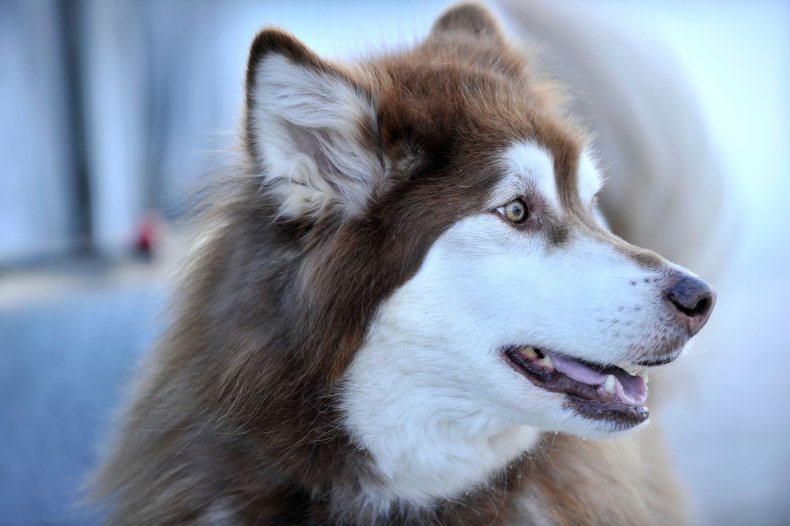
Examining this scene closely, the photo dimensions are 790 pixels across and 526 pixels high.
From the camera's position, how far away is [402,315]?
182 centimetres

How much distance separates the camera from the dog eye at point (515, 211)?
1873mm

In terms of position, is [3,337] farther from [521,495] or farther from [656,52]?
[656,52]

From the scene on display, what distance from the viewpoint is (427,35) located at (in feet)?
7.95

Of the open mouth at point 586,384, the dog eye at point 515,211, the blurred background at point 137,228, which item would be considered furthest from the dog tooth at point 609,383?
the blurred background at point 137,228

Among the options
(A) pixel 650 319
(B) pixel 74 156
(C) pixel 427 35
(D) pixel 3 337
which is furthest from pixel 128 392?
(B) pixel 74 156

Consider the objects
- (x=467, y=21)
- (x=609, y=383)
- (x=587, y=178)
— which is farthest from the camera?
(x=467, y=21)

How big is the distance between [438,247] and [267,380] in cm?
47

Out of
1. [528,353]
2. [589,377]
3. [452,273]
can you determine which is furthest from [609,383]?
[452,273]

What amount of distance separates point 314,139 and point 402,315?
1.45 feet

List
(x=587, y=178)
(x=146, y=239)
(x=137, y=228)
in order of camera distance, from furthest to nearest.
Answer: (x=137, y=228) < (x=146, y=239) < (x=587, y=178)

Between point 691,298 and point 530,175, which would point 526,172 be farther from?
point 691,298

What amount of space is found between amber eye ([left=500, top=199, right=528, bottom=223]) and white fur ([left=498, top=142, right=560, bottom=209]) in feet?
0.05

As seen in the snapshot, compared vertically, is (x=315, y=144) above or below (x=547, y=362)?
above

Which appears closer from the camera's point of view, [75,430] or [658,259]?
[658,259]
